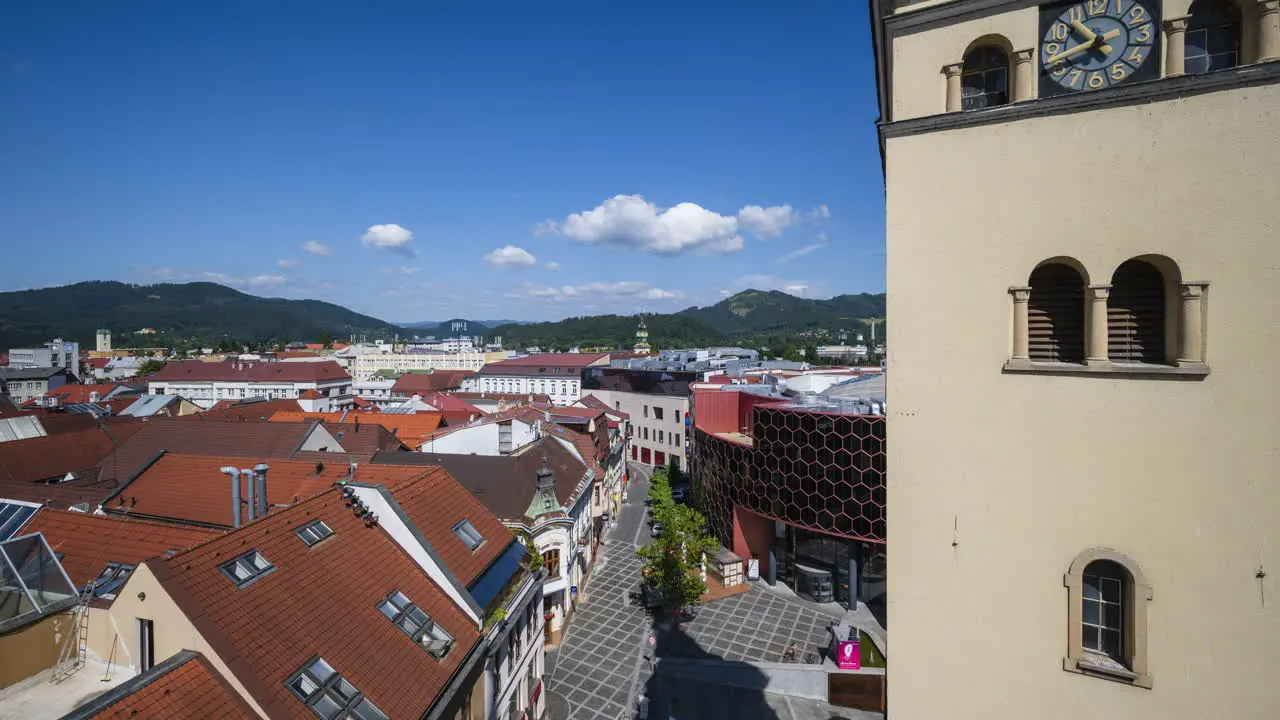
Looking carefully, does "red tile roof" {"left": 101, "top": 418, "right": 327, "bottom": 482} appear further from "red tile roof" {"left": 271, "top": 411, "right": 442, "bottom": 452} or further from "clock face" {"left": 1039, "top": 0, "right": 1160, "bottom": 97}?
"clock face" {"left": 1039, "top": 0, "right": 1160, "bottom": 97}

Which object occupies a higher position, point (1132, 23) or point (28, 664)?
point (1132, 23)

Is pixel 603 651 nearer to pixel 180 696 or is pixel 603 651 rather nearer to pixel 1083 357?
pixel 180 696

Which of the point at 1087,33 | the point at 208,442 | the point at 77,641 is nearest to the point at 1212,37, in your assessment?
the point at 1087,33

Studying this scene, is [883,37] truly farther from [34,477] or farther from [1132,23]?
[34,477]

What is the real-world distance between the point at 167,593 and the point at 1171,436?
15.1 meters

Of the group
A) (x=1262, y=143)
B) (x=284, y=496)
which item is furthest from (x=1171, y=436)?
(x=284, y=496)

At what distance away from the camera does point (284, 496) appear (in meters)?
20.9

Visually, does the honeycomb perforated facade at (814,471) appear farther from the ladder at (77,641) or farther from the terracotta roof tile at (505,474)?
the ladder at (77,641)

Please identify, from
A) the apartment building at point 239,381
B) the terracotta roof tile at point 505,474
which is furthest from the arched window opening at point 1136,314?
the apartment building at point 239,381

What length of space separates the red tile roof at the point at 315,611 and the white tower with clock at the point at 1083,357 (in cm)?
1013

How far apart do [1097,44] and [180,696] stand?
1591 centimetres

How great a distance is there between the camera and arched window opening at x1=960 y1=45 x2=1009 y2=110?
695 cm

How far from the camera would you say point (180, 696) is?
368 inches

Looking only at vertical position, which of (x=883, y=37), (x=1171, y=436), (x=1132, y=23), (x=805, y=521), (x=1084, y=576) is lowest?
(x=805, y=521)
